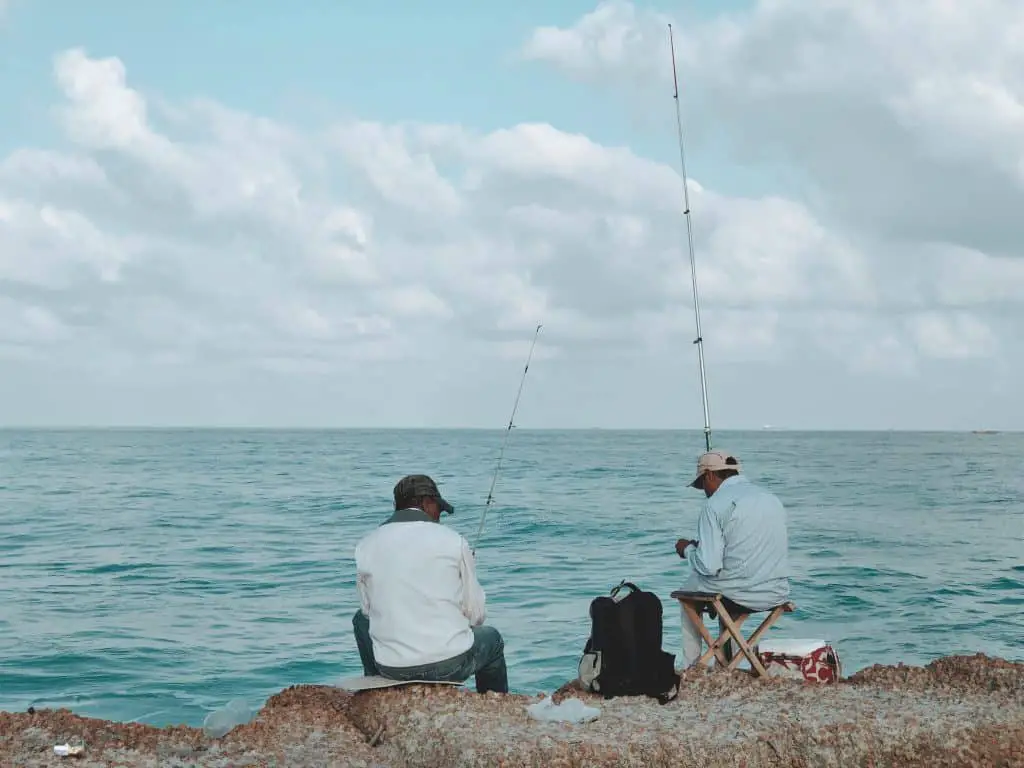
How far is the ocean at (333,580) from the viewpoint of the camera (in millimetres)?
9570

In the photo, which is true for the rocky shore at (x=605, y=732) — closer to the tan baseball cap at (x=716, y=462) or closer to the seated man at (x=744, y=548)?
the seated man at (x=744, y=548)

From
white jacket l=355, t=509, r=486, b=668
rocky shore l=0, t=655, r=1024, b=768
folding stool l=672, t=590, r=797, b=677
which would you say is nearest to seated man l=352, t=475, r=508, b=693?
white jacket l=355, t=509, r=486, b=668

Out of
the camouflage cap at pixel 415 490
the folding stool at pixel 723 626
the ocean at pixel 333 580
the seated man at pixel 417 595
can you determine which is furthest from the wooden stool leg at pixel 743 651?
the ocean at pixel 333 580

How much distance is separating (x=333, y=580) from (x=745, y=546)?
9.45 meters

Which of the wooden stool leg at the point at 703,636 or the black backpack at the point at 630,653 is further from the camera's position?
the wooden stool leg at the point at 703,636

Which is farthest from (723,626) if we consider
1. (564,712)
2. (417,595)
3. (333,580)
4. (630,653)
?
(333,580)

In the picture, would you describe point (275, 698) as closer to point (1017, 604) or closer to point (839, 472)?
point (1017, 604)

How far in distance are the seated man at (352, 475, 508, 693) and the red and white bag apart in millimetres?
1945

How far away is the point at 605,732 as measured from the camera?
4953 mm

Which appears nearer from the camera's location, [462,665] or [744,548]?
[462,665]

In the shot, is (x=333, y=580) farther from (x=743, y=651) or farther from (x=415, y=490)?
(x=415, y=490)

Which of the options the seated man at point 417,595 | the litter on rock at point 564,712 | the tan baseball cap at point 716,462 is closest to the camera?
the litter on rock at point 564,712

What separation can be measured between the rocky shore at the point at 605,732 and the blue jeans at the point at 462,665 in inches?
3.9

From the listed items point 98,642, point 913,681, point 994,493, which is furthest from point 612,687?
point 994,493
